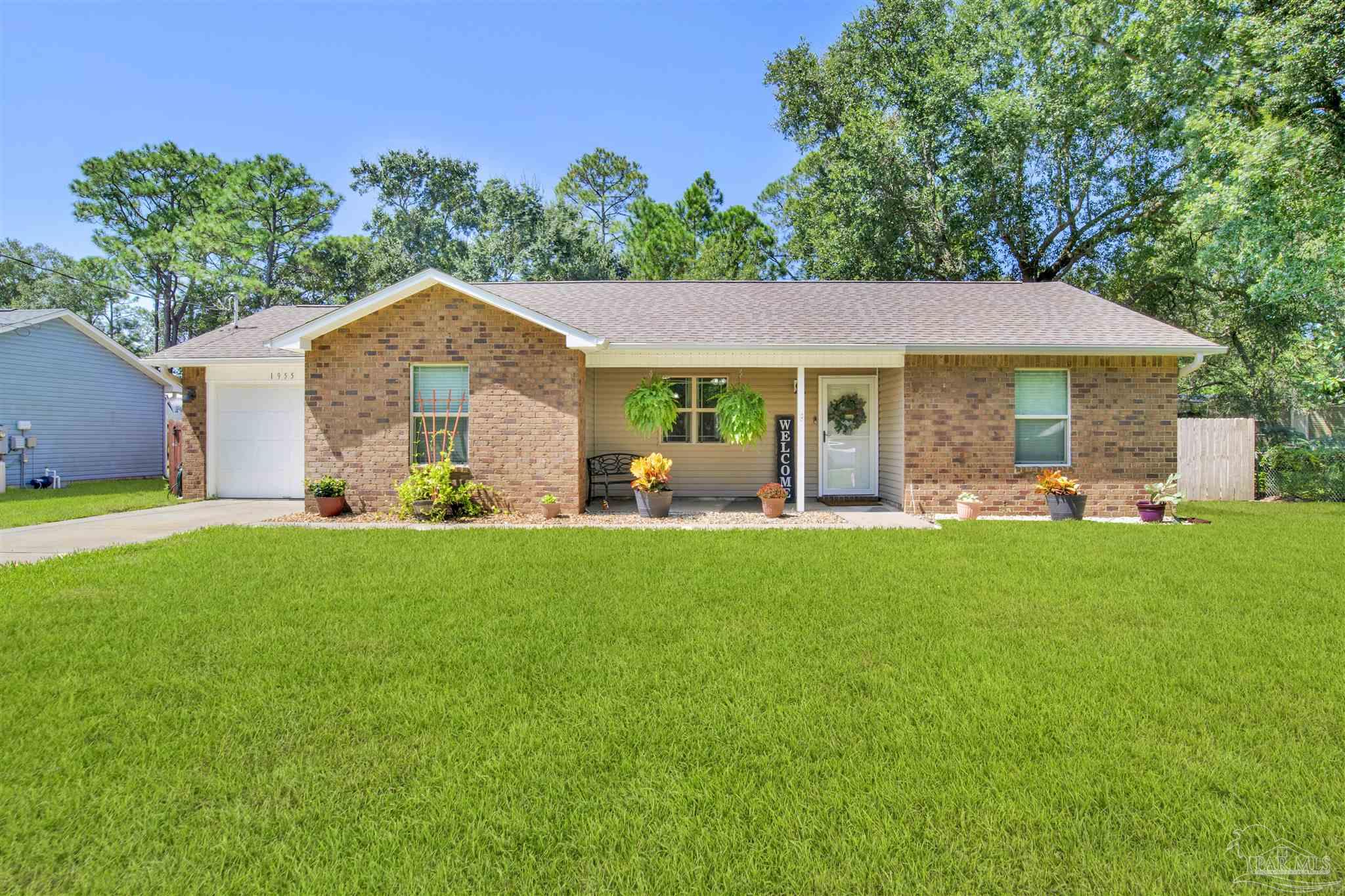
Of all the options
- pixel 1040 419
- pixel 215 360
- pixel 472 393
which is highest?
pixel 215 360

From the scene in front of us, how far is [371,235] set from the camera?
1342 inches

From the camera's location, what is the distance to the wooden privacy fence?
13492 mm

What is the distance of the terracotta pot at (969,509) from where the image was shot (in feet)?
33.7

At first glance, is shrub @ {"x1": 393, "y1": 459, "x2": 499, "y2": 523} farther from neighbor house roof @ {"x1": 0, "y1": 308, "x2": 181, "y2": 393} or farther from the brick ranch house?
neighbor house roof @ {"x1": 0, "y1": 308, "x2": 181, "y2": 393}

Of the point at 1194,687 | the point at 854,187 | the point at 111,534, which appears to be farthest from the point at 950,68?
the point at 111,534

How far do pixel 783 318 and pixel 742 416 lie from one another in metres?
2.00

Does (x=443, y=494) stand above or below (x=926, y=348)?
below

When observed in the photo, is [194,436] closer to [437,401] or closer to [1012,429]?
[437,401]

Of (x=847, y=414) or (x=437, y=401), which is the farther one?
(x=847, y=414)

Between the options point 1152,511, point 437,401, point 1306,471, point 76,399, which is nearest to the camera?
point 1152,511

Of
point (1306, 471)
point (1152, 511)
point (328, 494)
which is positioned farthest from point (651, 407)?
point (1306, 471)

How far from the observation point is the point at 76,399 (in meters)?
17.7

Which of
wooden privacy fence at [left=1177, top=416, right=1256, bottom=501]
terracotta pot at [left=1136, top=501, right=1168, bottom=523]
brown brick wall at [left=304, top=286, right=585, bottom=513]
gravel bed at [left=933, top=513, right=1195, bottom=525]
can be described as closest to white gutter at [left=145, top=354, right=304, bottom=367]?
brown brick wall at [left=304, top=286, right=585, bottom=513]

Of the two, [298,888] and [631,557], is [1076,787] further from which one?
[631,557]
